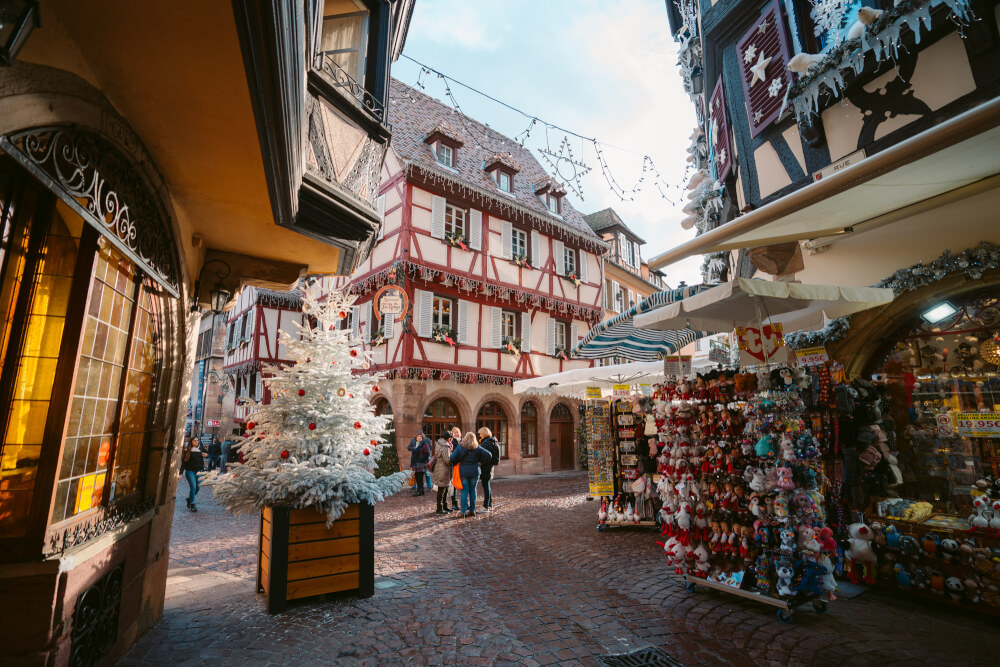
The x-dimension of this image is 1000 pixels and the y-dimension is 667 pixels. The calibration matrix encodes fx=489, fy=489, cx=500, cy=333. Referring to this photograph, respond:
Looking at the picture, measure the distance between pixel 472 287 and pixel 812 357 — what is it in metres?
11.6

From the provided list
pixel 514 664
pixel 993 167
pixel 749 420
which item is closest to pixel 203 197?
pixel 514 664

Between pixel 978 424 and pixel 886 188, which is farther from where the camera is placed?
pixel 978 424

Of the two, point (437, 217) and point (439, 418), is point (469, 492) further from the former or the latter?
point (437, 217)

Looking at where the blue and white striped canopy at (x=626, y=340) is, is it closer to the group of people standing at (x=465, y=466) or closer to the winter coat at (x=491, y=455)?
the group of people standing at (x=465, y=466)

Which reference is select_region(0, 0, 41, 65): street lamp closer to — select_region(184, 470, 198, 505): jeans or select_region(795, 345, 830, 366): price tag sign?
select_region(795, 345, 830, 366): price tag sign

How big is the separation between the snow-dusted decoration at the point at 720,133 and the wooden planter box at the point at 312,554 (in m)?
6.98

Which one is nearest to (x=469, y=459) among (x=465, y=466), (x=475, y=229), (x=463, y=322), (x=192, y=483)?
(x=465, y=466)

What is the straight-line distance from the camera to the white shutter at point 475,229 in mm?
15742

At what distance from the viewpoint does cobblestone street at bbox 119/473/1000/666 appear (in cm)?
331

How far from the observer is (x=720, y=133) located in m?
7.79

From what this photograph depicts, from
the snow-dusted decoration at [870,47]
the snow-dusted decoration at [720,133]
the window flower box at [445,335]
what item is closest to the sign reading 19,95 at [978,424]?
the snow-dusted decoration at [870,47]

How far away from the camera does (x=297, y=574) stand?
4160 millimetres

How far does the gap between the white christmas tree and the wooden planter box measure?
136mm

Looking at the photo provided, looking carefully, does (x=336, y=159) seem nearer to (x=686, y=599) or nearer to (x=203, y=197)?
(x=203, y=197)
